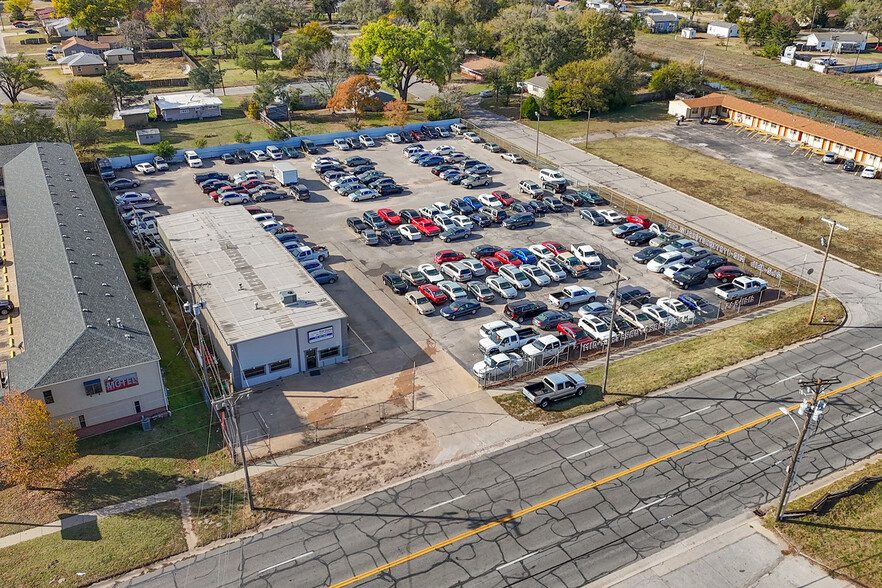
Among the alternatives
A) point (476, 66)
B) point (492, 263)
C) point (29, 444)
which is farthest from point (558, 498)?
point (476, 66)

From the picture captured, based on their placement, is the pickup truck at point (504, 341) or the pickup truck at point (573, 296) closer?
the pickup truck at point (504, 341)

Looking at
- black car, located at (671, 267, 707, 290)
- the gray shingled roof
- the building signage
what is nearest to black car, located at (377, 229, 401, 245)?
the building signage

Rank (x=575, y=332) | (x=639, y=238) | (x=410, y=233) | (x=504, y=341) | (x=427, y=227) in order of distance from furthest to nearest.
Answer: (x=427, y=227) → (x=410, y=233) → (x=639, y=238) → (x=575, y=332) → (x=504, y=341)

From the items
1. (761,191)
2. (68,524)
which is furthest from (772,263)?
(68,524)

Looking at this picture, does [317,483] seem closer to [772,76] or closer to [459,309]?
[459,309]

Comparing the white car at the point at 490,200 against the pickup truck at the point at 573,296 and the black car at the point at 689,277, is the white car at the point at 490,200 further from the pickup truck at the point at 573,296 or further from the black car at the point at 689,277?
the black car at the point at 689,277

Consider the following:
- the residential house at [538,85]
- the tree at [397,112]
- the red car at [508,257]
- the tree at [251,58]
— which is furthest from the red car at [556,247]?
the tree at [251,58]
